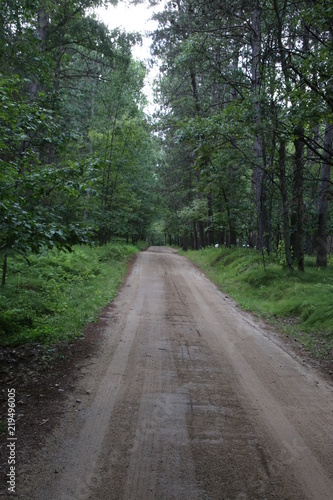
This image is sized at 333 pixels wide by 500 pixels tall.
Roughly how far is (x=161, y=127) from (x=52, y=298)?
1131 centimetres

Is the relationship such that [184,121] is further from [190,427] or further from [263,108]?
[190,427]

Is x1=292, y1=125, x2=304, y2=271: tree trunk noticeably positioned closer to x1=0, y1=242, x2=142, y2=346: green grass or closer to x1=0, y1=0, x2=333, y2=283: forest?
x1=0, y1=0, x2=333, y2=283: forest

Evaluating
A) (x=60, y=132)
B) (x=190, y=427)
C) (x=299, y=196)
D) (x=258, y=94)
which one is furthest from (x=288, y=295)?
(x=60, y=132)

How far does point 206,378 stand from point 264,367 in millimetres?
1169

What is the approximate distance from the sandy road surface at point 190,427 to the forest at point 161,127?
2.12 meters

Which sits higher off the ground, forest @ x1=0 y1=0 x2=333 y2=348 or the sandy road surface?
forest @ x1=0 y1=0 x2=333 y2=348

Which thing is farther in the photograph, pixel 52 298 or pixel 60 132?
pixel 52 298

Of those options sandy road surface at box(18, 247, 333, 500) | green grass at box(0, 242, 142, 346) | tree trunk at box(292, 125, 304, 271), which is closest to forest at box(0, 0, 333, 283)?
tree trunk at box(292, 125, 304, 271)

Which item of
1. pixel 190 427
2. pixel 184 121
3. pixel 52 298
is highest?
pixel 184 121

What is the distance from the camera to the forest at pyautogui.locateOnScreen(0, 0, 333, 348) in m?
5.48

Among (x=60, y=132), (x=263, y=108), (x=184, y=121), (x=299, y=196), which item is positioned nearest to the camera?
(x=60, y=132)

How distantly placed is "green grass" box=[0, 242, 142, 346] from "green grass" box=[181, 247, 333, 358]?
427 centimetres

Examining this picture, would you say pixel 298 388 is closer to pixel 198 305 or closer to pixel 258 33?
pixel 198 305

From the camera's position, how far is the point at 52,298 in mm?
8195
